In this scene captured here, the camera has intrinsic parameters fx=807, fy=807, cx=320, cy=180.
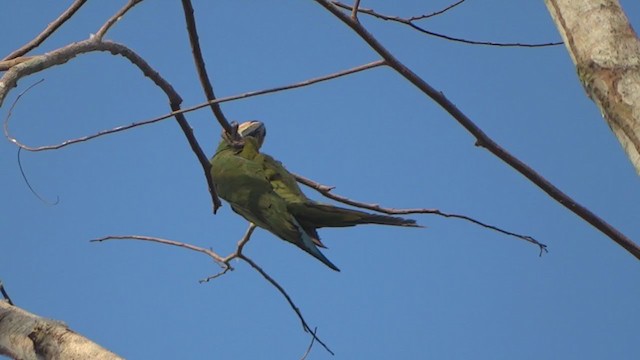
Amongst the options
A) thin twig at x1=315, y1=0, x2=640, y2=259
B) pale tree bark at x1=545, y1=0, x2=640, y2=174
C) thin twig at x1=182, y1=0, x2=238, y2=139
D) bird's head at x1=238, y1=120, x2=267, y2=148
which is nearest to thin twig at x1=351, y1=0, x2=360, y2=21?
thin twig at x1=315, y1=0, x2=640, y2=259

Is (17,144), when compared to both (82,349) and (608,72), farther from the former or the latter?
(608,72)

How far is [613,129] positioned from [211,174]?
1917mm

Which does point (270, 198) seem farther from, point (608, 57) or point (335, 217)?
point (608, 57)

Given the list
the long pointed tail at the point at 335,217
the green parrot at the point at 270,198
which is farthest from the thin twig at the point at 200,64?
the long pointed tail at the point at 335,217

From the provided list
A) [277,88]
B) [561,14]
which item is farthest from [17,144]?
[561,14]

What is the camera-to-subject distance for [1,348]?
6.39 feet

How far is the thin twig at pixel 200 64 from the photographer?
279 centimetres

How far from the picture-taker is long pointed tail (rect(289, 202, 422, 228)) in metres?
2.29

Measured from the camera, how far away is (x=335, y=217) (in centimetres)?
258

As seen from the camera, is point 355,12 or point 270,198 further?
point 270,198

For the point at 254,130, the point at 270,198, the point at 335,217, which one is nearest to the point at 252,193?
the point at 270,198

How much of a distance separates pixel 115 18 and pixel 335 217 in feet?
3.45

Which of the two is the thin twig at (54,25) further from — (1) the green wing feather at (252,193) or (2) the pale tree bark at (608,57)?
(2) the pale tree bark at (608,57)

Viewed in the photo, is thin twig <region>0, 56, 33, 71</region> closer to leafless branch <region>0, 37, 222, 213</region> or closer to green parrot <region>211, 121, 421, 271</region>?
leafless branch <region>0, 37, 222, 213</region>
